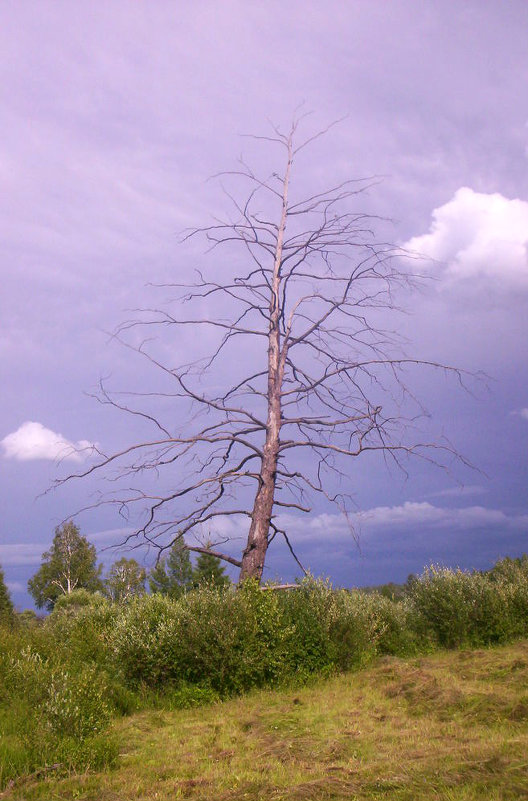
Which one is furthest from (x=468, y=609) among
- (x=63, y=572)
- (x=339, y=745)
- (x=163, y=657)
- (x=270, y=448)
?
(x=63, y=572)

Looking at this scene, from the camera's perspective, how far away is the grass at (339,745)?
656cm

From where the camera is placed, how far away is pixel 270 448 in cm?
1595

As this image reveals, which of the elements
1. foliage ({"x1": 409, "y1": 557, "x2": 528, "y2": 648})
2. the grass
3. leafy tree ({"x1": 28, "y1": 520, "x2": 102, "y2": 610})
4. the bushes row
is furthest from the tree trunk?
leafy tree ({"x1": 28, "y1": 520, "x2": 102, "y2": 610})

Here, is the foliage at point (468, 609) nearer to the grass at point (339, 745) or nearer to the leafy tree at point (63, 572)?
the grass at point (339, 745)

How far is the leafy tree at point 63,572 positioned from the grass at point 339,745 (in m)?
47.9

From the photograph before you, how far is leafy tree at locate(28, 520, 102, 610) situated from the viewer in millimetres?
57094

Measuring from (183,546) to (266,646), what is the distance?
3.63m

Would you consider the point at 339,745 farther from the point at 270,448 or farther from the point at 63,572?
the point at 63,572

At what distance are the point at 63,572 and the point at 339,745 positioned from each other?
176ft

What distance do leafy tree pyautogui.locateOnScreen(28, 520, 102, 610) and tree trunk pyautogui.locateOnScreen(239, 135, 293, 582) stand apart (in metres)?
43.6

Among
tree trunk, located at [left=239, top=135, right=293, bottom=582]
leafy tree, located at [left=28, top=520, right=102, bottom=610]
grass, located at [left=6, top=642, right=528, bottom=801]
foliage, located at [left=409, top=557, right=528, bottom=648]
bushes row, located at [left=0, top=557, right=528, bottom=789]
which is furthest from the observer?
leafy tree, located at [left=28, top=520, right=102, bottom=610]

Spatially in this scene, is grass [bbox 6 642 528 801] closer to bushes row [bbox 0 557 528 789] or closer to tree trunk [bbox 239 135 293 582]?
bushes row [bbox 0 557 528 789]

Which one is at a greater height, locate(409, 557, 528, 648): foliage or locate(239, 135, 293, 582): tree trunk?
locate(239, 135, 293, 582): tree trunk

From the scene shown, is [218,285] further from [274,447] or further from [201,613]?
[201,613]
